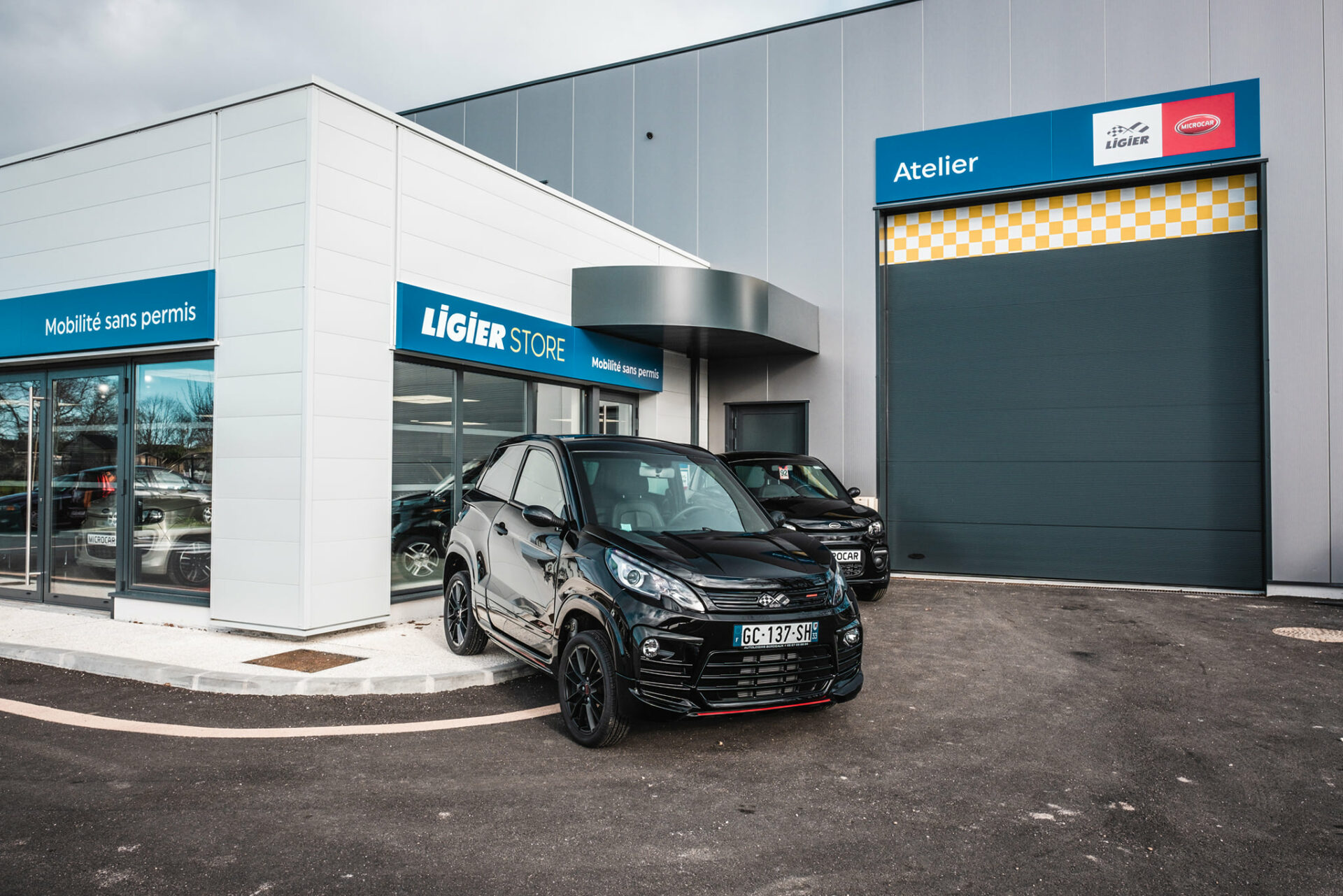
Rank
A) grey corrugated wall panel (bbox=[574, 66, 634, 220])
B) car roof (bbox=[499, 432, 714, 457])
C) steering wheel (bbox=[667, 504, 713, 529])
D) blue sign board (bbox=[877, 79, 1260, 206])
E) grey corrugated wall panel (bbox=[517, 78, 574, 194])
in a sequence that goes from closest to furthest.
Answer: steering wheel (bbox=[667, 504, 713, 529]), car roof (bbox=[499, 432, 714, 457]), blue sign board (bbox=[877, 79, 1260, 206]), grey corrugated wall panel (bbox=[574, 66, 634, 220]), grey corrugated wall panel (bbox=[517, 78, 574, 194])

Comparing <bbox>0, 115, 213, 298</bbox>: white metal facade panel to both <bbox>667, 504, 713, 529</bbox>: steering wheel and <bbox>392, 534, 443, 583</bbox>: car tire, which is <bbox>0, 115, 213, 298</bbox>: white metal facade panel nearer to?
<bbox>392, 534, 443, 583</bbox>: car tire

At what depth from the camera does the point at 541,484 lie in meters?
5.72

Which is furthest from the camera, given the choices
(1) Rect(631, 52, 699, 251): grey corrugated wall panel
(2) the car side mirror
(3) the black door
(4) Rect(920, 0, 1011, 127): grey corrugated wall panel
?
(1) Rect(631, 52, 699, 251): grey corrugated wall panel

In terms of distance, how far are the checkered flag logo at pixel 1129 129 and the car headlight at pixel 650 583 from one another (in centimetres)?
1128

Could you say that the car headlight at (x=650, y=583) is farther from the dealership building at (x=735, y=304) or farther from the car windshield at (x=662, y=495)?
the dealership building at (x=735, y=304)

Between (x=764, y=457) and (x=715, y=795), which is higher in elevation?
(x=764, y=457)

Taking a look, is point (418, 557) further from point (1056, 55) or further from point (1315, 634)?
point (1056, 55)

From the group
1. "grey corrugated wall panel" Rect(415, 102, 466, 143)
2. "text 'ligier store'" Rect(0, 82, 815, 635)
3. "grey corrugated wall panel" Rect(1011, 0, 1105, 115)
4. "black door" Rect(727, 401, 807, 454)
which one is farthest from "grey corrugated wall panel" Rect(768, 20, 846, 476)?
"grey corrugated wall panel" Rect(415, 102, 466, 143)

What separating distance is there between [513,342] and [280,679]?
15.9 ft

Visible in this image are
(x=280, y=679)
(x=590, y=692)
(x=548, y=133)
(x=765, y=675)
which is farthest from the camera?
(x=548, y=133)

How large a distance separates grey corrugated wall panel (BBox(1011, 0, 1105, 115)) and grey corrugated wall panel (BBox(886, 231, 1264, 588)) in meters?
2.30

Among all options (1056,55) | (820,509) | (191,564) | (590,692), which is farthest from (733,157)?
(590,692)

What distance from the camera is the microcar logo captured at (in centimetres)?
1154

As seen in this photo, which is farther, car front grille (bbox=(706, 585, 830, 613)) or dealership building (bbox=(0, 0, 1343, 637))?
dealership building (bbox=(0, 0, 1343, 637))
